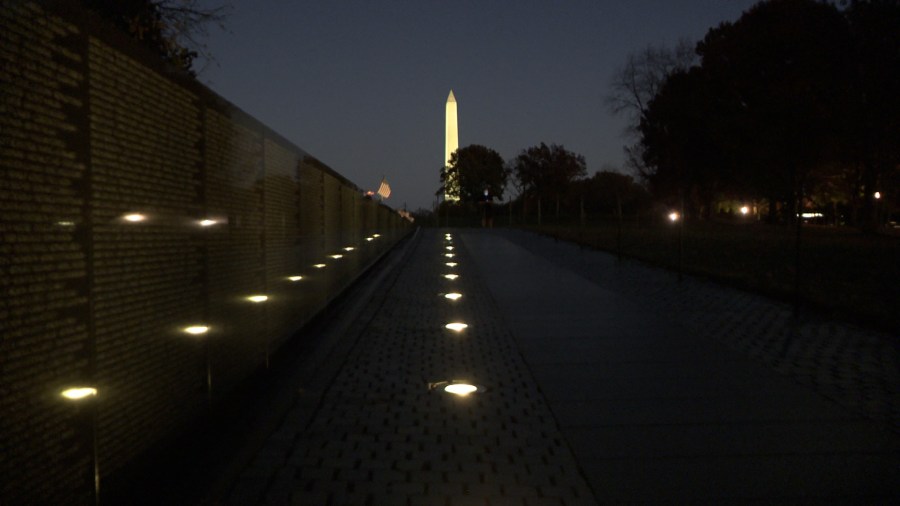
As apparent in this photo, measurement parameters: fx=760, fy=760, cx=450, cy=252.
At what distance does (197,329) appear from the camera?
5.08 meters

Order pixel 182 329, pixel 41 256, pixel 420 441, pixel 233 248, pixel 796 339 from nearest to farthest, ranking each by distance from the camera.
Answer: pixel 41 256 < pixel 182 329 < pixel 420 441 < pixel 233 248 < pixel 796 339

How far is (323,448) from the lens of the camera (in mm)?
4863

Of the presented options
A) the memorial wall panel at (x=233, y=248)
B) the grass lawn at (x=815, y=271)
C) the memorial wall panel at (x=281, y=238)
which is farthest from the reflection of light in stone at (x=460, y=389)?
the grass lawn at (x=815, y=271)

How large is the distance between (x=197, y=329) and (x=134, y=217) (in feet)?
4.24

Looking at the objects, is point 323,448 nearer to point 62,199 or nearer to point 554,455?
point 554,455

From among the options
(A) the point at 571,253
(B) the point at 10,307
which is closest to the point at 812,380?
(B) the point at 10,307

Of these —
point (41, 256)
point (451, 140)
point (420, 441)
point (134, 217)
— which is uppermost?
point (451, 140)

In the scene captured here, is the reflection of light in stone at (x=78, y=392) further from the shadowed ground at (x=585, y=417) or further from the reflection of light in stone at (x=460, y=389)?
the reflection of light in stone at (x=460, y=389)

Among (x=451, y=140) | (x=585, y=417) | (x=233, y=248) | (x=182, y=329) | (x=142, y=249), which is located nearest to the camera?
(x=142, y=249)

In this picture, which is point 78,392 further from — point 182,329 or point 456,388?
point 456,388

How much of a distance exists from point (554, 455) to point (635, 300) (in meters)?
8.41

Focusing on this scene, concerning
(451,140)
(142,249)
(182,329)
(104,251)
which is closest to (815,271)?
(182,329)

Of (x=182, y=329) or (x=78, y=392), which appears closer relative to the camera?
(x=78, y=392)

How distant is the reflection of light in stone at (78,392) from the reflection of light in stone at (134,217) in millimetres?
922
